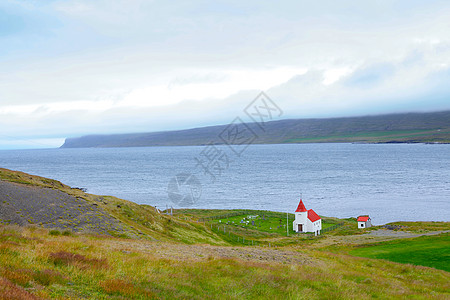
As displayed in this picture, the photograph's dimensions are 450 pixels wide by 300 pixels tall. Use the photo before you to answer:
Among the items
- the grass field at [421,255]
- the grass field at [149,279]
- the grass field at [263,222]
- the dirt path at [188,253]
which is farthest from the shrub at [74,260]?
the grass field at [263,222]

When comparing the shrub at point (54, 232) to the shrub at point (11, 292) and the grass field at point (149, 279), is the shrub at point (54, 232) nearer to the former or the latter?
the grass field at point (149, 279)

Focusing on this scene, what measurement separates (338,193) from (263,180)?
38.2m

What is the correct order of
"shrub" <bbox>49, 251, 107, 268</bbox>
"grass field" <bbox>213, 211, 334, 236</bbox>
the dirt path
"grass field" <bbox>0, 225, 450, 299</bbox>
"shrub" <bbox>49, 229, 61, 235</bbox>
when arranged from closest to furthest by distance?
"grass field" <bbox>0, 225, 450, 299</bbox> < "shrub" <bbox>49, 251, 107, 268</bbox> < the dirt path < "shrub" <bbox>49, 229, 61, 235</bbox> < "grass field" <bbox>213, 211, 334, 236</bbox>

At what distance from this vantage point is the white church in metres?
65.7

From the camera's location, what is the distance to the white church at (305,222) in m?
65.7

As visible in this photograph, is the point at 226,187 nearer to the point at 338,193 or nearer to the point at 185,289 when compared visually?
the point at 338,193

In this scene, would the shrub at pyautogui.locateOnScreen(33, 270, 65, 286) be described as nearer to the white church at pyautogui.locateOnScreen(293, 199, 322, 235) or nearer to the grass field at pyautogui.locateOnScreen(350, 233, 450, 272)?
the grass field at pyautogui.locateOnScreen(350, 233, 450, 272)

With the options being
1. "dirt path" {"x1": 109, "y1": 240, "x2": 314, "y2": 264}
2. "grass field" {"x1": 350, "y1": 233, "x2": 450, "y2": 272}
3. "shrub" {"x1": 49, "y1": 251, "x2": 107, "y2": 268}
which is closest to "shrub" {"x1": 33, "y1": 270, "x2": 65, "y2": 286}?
"shrub" {"x1": 49, "y1": 251, "x2": 107, "y2": 268}

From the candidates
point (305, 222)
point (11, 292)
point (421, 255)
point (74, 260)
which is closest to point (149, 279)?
point (74, 260)

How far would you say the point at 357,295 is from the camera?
1382cm

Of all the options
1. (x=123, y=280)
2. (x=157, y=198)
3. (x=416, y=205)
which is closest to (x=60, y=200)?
(x=123, y=280)

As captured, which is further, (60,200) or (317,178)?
(317,178)

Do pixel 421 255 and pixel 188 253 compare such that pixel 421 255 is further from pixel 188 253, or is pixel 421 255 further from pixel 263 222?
pixel 263 222

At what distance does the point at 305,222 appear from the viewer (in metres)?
65.7
